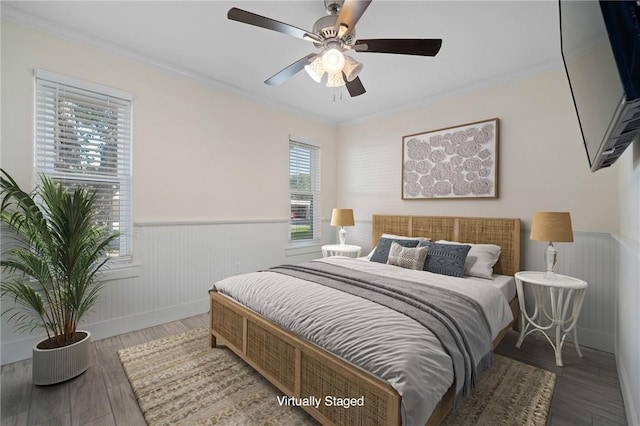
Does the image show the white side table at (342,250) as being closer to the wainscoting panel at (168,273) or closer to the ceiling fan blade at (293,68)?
the wainscoting panel at (168,273)

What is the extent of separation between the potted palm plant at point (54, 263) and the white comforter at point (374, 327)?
3.54 feet

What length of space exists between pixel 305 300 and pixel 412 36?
2.41 metres

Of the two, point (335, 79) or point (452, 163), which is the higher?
→ point (335, 79)

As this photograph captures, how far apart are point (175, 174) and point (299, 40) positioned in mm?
1946

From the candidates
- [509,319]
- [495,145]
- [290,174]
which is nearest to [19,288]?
[290,174]

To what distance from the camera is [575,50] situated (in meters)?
0.96

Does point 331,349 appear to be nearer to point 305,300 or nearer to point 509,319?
point 305,300

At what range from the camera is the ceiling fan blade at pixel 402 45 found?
5.95 ft

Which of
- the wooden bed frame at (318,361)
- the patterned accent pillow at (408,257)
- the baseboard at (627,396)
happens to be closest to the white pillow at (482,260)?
the wooden bed frame at (318,361)

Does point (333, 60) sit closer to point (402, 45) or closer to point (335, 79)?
point (335, 79)

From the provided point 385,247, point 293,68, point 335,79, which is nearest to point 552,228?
point 385,247

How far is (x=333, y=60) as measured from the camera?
193 centimetres

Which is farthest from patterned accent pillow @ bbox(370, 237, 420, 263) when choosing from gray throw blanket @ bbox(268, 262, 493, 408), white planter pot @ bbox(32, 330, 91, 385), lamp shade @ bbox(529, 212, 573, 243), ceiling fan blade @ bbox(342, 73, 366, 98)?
white planter pot @ bbox(32, 330, 91, 385)

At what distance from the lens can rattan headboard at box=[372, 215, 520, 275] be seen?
3.04m
